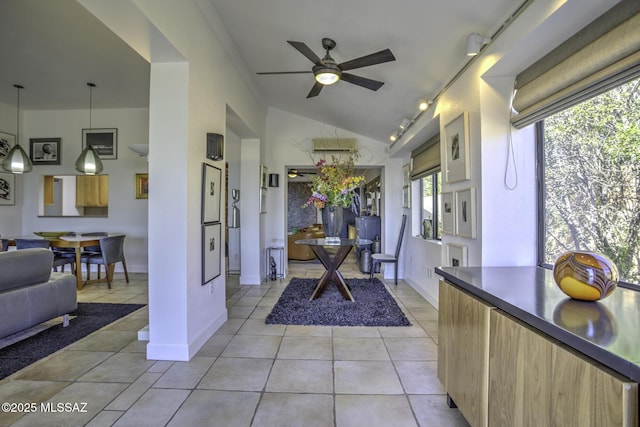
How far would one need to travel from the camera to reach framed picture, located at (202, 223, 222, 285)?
2.76 metres

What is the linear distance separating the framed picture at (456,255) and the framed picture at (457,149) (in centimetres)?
59

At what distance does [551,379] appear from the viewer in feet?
3.18

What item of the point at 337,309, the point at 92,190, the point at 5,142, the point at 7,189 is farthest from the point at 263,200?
the point at 5,142

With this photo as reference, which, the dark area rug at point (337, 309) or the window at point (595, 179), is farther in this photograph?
the dark area rug at point (337, 309)

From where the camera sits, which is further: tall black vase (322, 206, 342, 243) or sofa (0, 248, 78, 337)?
tall black vase (322, 206, 342, 243)

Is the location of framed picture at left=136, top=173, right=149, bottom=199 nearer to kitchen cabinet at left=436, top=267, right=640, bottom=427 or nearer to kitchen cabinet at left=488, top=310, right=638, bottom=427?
kitchen cabinet at left=436, top=267, right=640, bottom=427

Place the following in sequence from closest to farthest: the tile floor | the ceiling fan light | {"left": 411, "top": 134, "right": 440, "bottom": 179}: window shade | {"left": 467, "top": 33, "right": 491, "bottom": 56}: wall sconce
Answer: the tile floor < {"left": 467, "top": 33, "right": 491, "bottom": 56}: wall sconce < the ceiling fan light < {"left": 411, "top": 134, "right": 440, "bottom": 179}: window shade

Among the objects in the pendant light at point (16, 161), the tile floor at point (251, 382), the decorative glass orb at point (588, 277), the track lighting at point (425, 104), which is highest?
the track lighting at point (425, 104)

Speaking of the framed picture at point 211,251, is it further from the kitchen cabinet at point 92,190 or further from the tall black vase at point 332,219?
the kitchen cabinet at point 92,190

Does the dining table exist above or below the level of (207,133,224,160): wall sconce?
below

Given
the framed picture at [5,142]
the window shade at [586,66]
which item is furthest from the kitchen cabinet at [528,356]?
the framed picture at [5,142]

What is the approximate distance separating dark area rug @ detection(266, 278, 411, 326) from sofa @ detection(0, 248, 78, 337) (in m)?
2.04

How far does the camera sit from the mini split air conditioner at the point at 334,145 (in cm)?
536

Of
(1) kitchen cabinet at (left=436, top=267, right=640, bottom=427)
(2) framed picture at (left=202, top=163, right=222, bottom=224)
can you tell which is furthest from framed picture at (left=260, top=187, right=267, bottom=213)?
(1) kitchen cabinet at (left=436, top=267, right=640, bottom=427)
